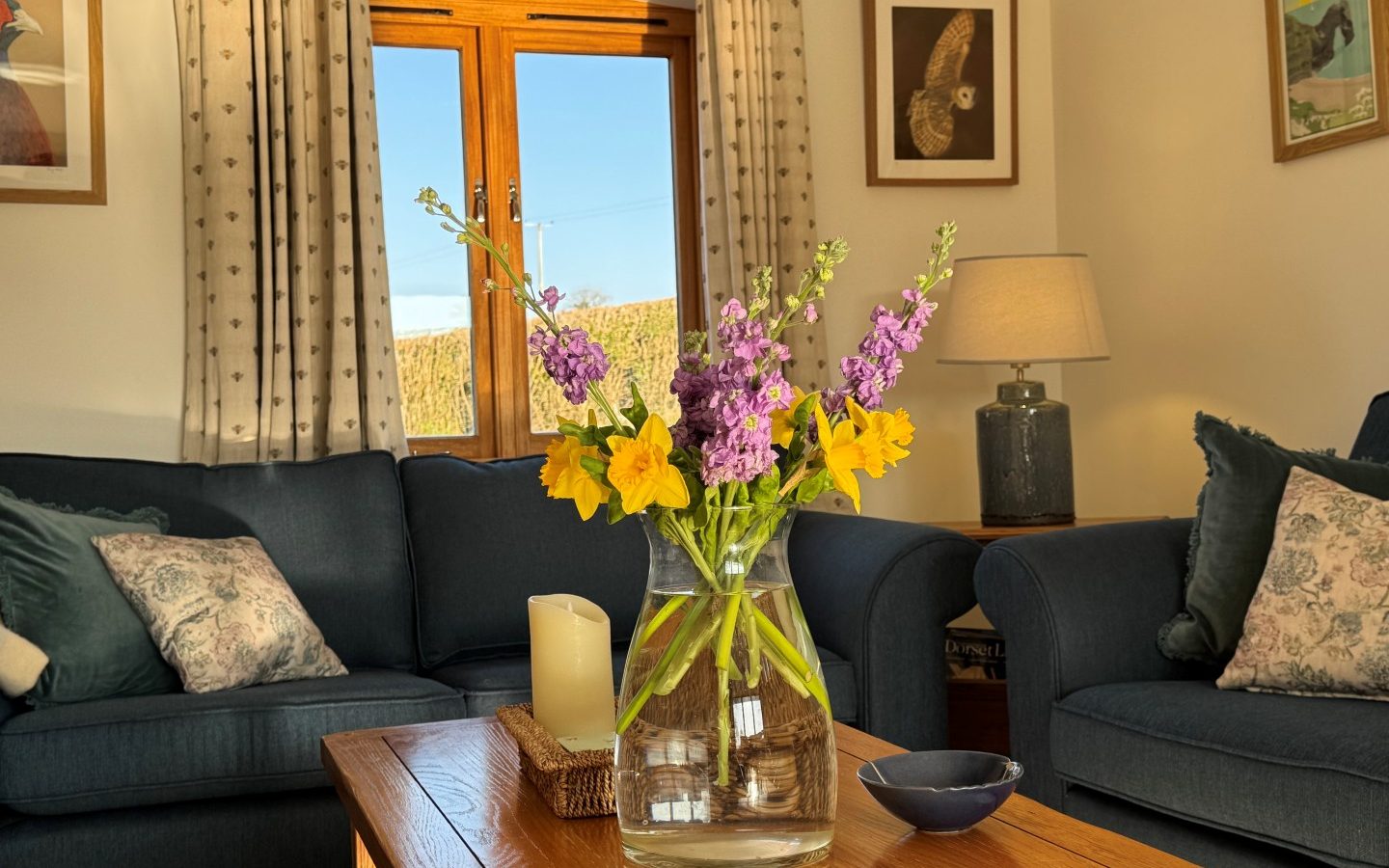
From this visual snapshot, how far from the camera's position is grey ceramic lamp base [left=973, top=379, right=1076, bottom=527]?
3.68m

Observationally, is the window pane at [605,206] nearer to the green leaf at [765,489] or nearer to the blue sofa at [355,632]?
the blue sofa at [355,632]

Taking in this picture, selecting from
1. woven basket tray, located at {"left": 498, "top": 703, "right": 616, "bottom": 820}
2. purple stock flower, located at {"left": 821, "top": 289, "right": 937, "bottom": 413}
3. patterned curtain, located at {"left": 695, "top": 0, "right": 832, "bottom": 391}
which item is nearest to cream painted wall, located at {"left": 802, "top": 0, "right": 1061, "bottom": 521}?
patterned curtain, located at {"left": 695, "top": 0, "right": 832, "bottom": 391}

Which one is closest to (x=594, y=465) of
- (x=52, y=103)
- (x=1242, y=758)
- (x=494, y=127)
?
(x=1242, y=758)

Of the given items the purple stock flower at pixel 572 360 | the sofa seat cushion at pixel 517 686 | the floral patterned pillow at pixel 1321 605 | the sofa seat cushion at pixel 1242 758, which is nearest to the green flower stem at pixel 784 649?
the purple stock flower at pixel 572 360

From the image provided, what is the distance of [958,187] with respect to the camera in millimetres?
4340

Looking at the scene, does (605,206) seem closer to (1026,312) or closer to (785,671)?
(1026,312)

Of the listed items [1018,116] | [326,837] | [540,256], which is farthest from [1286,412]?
[326,837]

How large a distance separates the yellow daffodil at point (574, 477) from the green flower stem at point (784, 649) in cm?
17

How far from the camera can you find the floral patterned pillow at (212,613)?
2564 mm

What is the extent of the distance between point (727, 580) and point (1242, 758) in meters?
1.12

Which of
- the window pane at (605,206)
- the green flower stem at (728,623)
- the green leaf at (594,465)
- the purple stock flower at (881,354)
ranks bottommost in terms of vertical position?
the green flower stem at (728,623)

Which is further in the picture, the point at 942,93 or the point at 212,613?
the point at 942,93

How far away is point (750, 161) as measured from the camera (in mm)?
3979

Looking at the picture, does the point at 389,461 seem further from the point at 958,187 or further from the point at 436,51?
the point at 958,187
